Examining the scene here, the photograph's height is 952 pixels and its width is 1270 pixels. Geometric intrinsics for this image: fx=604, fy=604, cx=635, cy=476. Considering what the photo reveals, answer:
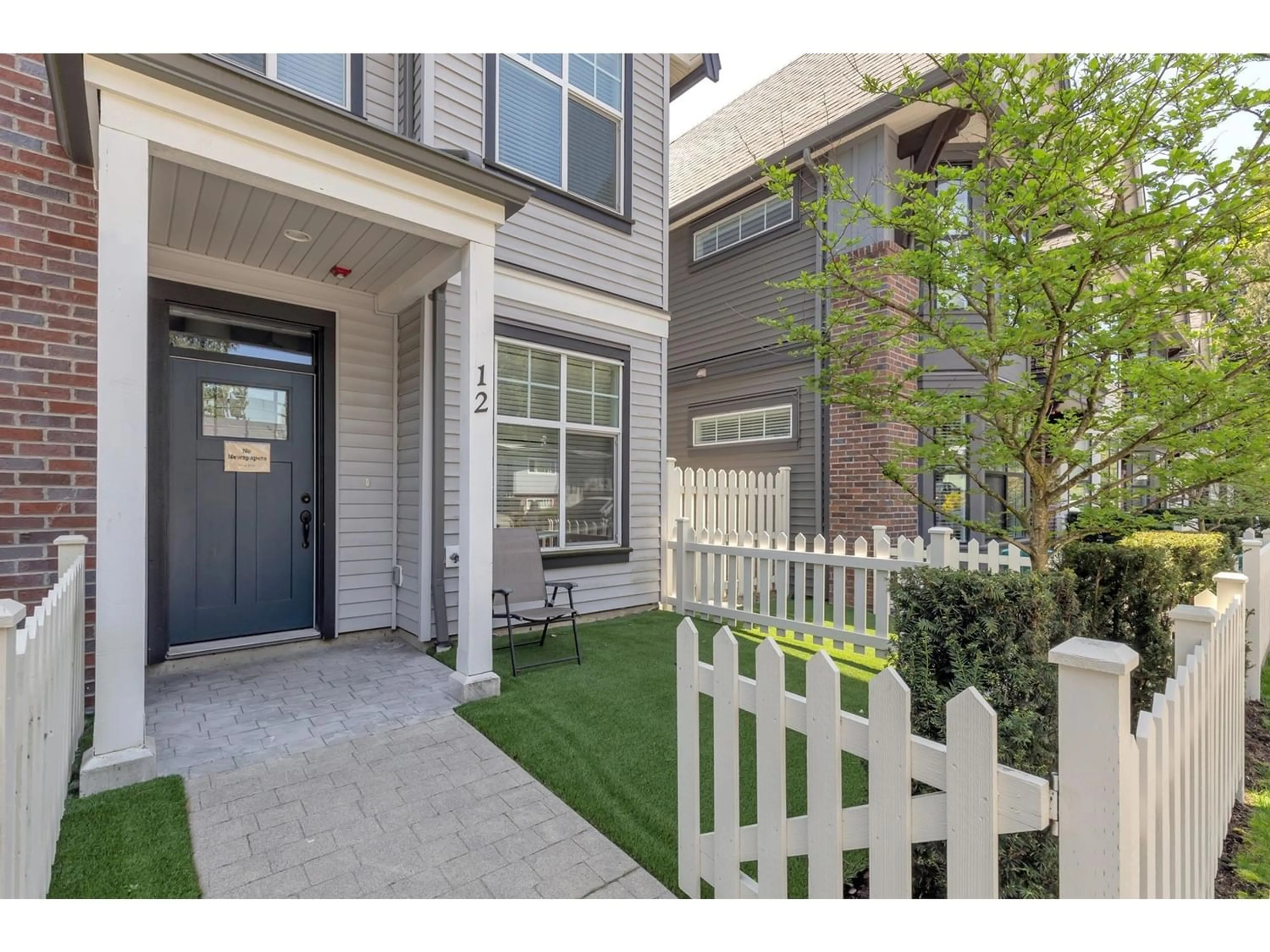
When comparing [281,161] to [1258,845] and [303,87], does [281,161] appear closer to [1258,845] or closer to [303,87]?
[303,87]

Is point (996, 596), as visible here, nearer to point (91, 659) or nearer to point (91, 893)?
point (91, 893)

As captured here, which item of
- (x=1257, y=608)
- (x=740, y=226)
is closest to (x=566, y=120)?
(x=740, y=226)

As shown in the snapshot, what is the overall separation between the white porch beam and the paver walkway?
266 cm

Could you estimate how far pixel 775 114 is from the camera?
Answer: 888 cm

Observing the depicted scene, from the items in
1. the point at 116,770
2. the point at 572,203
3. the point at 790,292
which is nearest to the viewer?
the point at 116,770

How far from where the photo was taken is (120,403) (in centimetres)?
247

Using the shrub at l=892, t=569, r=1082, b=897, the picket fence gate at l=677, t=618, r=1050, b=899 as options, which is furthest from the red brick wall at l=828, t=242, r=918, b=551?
the picket fence gate at l=677, t=618, r=1050, b=899

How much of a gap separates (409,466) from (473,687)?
2043 millimetres

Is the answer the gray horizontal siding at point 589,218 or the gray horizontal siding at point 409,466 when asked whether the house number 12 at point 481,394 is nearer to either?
the gray horizontal siding at point 409,466

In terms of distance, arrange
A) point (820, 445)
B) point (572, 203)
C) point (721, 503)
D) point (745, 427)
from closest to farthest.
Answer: point (572, 203) < point (721, 503) < point (820, 445) < point (745, 427)

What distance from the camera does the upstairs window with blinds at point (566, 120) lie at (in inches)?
204

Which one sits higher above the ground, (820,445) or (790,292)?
(790,292)

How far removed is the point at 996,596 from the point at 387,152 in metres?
3.44
